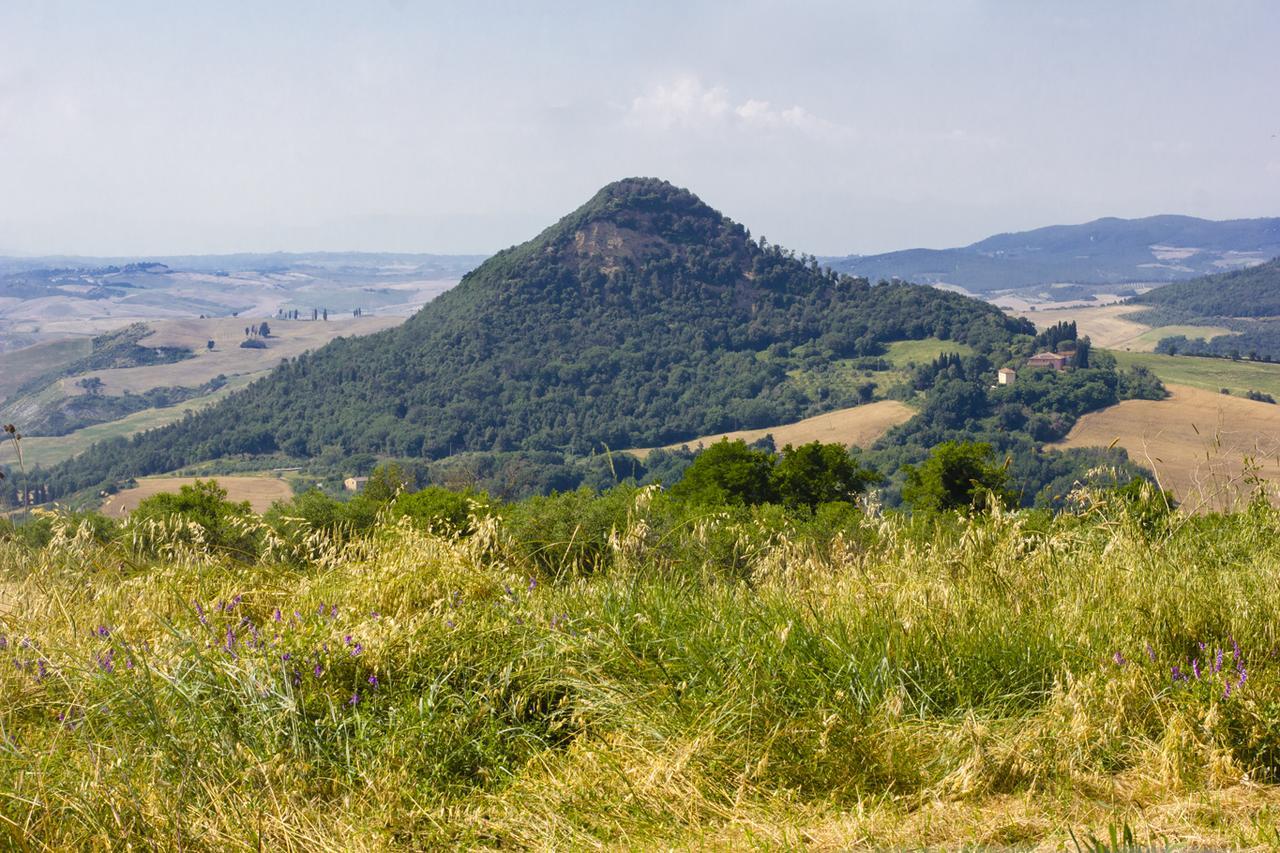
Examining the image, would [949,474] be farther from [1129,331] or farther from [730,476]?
[1129,331]

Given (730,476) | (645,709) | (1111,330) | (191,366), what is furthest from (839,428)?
(191,366)

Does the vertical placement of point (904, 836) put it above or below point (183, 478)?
above

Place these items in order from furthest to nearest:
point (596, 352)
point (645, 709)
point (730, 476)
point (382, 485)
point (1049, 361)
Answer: point (596, 352), point (1049, 361), point (730, 476), point (382, 485), point (645, 709)

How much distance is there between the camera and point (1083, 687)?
3.09 m

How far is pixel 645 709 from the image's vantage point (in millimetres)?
3201

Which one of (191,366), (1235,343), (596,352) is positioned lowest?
(191,366)

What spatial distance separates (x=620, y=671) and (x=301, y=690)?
112cm

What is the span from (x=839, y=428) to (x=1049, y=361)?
31.0 metres

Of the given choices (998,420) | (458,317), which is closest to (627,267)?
(458,317)

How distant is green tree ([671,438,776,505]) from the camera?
977 inches

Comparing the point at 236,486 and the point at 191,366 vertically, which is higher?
the point at 191,366

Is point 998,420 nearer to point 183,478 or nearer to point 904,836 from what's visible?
point 183,478

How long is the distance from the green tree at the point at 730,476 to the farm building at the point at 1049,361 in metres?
92.3

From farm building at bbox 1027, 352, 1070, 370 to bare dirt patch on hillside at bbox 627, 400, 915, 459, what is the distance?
704 inches
